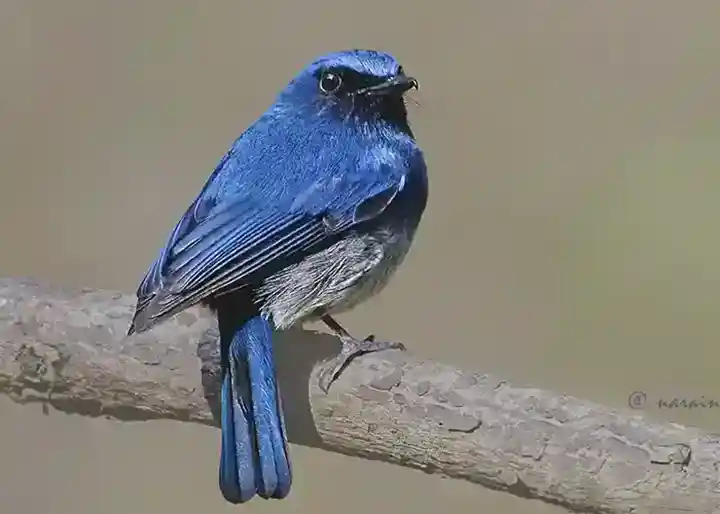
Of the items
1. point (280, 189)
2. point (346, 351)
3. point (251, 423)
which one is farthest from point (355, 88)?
point (251, 423)

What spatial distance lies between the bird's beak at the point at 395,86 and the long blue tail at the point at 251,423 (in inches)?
16.6

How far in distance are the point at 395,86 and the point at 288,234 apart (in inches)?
11.7

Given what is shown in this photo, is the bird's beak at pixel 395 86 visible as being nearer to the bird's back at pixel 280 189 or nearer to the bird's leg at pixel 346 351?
the bird's back at pixel 280 189

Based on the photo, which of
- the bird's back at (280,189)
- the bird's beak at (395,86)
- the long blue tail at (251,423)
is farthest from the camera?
the bird's beak at (395,86)

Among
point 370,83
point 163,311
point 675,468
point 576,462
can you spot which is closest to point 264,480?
point 163,311

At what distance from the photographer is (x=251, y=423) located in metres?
1.53

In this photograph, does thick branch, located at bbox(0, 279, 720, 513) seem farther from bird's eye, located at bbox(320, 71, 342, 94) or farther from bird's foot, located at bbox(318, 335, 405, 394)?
bird's eye, located at bbox(320, 71, 342, 94)

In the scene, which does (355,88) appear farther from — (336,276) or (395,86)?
(336,276)

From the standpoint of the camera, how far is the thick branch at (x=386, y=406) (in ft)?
4.94

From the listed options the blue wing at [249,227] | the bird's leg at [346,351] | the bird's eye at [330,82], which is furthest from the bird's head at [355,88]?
the bird's leg at [346,351]

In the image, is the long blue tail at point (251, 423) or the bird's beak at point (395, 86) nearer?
the long blue tail at point (251, 423)

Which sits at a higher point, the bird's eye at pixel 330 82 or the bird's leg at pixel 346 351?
the bird's eye at pixel 330 82

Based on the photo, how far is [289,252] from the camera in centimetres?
165

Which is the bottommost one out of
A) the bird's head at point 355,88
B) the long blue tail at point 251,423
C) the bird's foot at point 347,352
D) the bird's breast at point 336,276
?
the long blue tail at point 251,423
